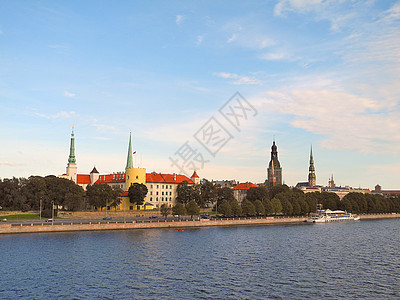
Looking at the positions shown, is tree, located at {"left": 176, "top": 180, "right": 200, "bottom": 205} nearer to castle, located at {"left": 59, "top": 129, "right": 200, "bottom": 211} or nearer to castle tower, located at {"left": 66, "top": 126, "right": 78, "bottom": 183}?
castle, located at {"left": 59, "top": 129, "right": 200, "bottom": 211}

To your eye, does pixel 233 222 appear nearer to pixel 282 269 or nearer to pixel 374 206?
pixel 282 269

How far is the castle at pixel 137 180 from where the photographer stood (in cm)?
16375

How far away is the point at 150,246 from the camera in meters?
73.8

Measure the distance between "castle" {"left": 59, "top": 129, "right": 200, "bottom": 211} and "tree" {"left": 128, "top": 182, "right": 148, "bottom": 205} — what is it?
4.32 metres

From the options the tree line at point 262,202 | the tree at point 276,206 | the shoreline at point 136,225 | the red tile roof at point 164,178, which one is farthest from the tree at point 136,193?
the tree at point 276,206

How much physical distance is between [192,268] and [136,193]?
99075 mm

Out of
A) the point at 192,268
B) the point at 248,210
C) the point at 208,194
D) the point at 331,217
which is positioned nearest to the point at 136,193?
the point at 208,194

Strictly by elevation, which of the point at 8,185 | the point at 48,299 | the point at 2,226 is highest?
the point at 8,185

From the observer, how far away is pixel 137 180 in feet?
539

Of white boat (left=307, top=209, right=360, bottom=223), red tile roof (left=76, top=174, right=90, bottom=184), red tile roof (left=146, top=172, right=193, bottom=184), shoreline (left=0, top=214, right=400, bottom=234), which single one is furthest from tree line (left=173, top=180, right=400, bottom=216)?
red tile roof (left=76, top=174, right=90, bottom=184)

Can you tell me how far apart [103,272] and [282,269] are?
80.1 feet

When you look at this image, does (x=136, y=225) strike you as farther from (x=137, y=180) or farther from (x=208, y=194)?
(x=208, y=194)

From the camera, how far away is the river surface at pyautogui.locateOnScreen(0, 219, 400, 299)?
43.4m

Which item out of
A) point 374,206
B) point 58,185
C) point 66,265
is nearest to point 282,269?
point 66,265
